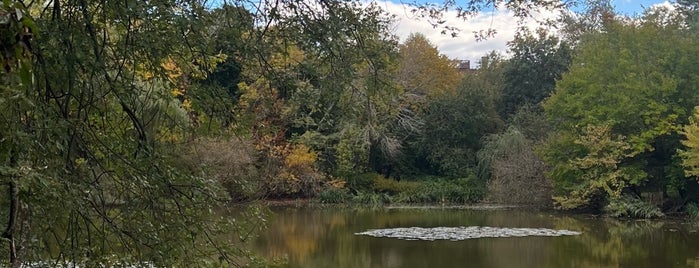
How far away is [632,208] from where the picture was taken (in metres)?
17.2

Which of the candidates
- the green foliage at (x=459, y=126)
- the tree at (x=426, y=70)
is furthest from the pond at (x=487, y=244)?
the tree at (x=426, y=70)

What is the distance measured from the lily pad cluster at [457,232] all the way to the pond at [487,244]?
1.25 ft

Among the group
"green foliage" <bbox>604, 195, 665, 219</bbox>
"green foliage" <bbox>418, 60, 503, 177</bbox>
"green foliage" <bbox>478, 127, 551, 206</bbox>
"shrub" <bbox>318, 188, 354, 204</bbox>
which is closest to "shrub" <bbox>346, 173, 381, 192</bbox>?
"shrub" <bbox>318, 188, 354, 204</bbox>

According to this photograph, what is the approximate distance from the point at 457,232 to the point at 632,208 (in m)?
5.43

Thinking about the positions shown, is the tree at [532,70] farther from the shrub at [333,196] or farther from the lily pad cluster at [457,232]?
the lily pad cluster at [457,232]

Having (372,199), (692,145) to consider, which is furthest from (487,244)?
(372,199)

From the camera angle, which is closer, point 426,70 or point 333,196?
point 333,196

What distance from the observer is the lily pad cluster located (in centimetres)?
1361

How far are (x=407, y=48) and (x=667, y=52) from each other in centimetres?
1052

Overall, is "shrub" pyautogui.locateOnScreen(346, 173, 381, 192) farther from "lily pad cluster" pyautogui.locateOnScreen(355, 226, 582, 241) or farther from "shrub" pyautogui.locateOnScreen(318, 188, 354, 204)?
"lily pad cluster" pyautogui.locateOnScreen(355, 226, 582, 241)

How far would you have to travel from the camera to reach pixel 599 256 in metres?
11.1

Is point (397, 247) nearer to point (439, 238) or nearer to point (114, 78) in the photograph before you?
point (439, 238)

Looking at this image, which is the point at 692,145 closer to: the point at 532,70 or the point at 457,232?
the point at 457,232

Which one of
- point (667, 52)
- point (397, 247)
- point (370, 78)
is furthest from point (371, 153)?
point (370, 78)
